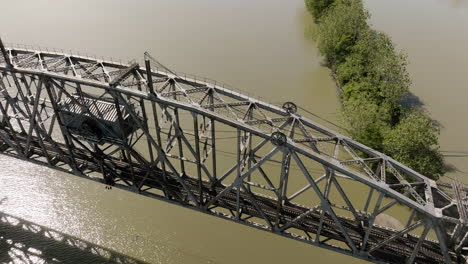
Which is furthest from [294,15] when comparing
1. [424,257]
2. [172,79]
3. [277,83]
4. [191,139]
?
[424,257]

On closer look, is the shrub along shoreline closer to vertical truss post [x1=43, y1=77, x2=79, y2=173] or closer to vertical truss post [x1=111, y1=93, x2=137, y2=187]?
vertical truss post [x1=111, y1=93, x2=137, y2=187]

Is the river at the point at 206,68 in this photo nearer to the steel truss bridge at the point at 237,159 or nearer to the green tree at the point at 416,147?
the steel truss bridge at the point at 237,159

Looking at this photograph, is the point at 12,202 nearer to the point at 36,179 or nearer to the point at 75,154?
the point at 36,179

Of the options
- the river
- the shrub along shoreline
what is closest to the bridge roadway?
the river

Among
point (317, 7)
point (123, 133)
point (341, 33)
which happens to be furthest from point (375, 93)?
point (317, 7)

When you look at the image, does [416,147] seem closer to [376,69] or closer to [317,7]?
[376,69]

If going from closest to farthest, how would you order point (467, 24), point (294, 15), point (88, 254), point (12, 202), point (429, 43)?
point (88, 254)
point (12, 202)
point (429, 43)
point (467, 24)
point (294, 15)

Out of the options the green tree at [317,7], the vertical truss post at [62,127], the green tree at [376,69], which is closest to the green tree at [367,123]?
the green tree at [376,69]
